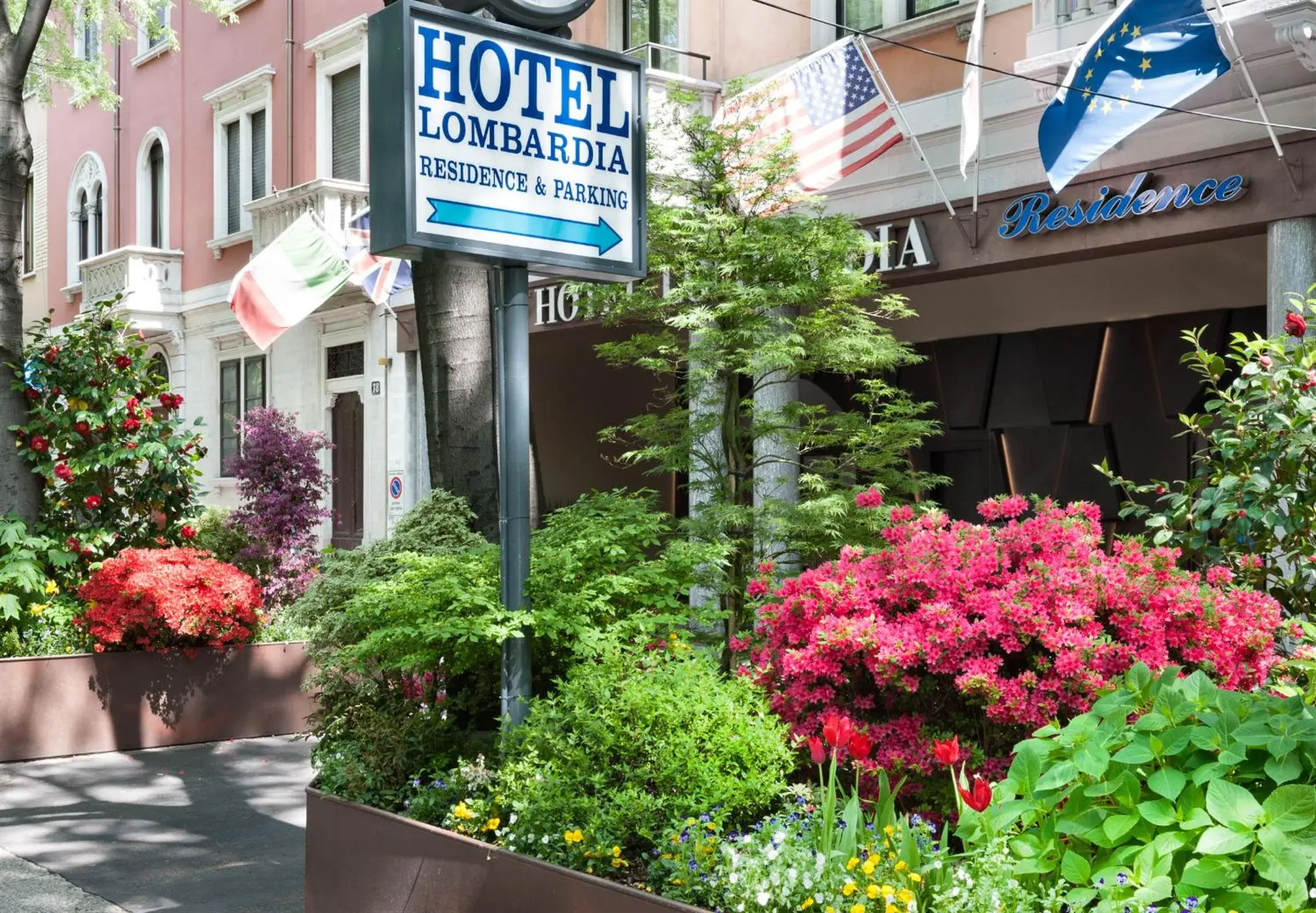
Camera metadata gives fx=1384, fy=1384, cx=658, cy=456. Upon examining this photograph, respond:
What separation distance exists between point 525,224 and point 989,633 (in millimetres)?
2091

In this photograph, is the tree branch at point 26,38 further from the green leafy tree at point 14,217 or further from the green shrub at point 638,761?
the green shrub at point 638,761

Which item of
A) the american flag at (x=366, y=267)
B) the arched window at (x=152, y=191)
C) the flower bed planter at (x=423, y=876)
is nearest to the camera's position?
the flower bed planter at (x=423, y=876)

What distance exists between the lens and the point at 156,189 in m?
25.0

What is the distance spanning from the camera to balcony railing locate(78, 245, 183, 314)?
23484mm

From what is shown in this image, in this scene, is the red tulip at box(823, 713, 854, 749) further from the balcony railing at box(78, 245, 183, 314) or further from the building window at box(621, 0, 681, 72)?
the balcony railing at box(78, 245, 183, 314)

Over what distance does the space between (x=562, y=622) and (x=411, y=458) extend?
14.1 meters

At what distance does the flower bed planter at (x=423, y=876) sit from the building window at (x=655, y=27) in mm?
11431

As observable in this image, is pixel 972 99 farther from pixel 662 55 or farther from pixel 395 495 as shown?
pixel 395 495

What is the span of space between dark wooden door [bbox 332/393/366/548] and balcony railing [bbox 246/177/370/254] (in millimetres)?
2720

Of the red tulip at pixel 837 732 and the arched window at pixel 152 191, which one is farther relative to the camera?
the arched window at pixel 152 191

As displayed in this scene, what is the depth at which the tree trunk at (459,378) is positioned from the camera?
759cm

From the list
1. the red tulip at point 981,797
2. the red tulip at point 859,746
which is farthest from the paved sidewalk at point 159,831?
the red tulip at point 981,797

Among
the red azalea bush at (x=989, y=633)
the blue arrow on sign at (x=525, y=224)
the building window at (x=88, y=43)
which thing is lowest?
the red azalea bush at (x=989, y=633)

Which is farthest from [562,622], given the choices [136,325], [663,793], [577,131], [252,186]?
[136,325]
